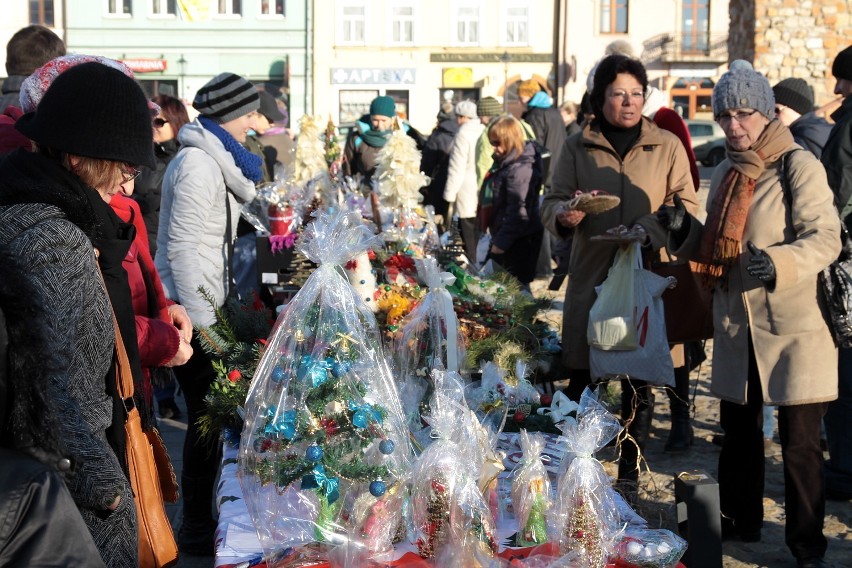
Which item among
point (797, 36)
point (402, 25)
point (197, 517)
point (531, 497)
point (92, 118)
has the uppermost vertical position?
point (402, 25)

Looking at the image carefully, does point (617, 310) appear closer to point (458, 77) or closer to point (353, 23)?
point (458, 77)

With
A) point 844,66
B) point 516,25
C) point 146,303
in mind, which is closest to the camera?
point 146,303

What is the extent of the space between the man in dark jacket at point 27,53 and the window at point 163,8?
99.4ft

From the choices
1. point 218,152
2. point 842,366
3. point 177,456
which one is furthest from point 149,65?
point 842,366

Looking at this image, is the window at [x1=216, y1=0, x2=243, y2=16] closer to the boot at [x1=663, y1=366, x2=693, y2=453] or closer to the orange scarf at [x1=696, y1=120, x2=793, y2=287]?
the boot at [x1=663, y1=366, x2=693, y2=453]

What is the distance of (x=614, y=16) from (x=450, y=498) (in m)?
36.8

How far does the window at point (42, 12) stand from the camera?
32.6 meters

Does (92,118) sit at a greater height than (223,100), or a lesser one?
lesser

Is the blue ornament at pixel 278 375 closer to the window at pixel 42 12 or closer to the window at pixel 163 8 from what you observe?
the window at pixel 163 8

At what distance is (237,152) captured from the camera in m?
4.36

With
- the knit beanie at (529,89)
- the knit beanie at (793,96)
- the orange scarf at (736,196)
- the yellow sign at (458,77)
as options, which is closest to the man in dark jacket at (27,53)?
the orange scarf at (736,196)

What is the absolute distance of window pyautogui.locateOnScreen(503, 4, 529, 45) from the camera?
112 feet

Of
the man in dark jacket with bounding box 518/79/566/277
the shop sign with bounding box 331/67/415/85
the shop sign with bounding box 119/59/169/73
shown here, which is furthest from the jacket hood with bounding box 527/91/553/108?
the shop sign with bounding box 119/59/169/73

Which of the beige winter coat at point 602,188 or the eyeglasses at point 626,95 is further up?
the eyeglasses at point 626,95
